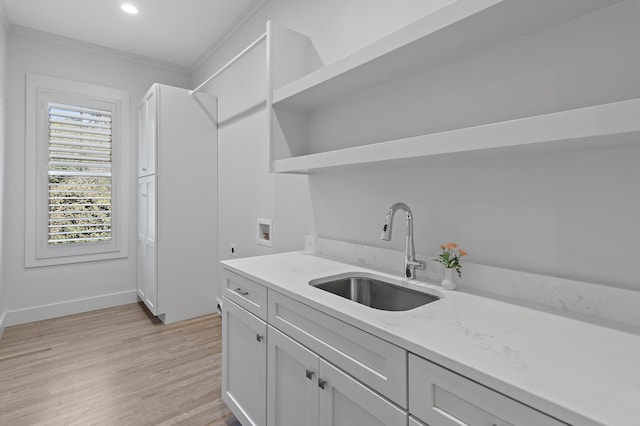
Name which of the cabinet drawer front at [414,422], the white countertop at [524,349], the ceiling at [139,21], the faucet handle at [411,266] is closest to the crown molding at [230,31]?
the ceiling at [139,21]

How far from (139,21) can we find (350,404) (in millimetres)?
3446

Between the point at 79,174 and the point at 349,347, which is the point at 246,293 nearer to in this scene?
the point at 349,347

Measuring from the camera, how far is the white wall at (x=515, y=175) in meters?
0.95

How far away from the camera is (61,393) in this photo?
1973 millimetres

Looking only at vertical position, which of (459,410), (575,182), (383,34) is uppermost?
(383,34)

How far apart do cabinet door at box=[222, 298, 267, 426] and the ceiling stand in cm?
245

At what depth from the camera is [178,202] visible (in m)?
3.08

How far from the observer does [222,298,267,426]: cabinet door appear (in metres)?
1.42

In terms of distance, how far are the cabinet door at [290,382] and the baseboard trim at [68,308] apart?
2984 mm

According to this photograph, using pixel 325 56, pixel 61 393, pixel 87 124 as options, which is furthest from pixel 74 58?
pixel 61 393

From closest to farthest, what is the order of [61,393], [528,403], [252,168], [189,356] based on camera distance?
[528,403] → [61,393] → [189,356] → [252,168]

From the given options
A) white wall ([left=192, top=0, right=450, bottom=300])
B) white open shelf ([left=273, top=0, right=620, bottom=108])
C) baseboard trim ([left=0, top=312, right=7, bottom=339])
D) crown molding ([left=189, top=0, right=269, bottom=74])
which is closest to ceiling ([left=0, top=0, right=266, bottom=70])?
crown molding ([left=189, top=0, right=269, bottom=74])

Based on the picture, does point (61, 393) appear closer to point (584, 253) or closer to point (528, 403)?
point (528, 403)

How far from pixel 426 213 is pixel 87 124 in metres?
3.60
